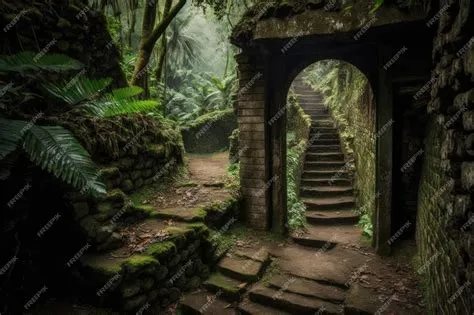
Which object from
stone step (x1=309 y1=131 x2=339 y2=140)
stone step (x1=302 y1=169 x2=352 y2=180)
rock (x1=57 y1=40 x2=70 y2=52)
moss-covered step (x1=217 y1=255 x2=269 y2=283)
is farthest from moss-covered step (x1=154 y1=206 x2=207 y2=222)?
stone step (x1=309 y1=131 x2=339 y2=140)

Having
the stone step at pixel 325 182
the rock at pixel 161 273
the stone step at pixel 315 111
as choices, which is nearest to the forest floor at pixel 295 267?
the rock at pixel 161 273

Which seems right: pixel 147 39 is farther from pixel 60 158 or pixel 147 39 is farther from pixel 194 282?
pixel 194 282

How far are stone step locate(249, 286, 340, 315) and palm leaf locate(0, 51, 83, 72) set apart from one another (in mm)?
3973

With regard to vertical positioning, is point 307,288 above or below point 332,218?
below

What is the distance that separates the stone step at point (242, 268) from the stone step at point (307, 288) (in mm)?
248

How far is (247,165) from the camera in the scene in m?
6.21

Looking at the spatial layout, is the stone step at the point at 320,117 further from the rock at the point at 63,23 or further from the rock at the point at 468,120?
the rock at the point at 468,120

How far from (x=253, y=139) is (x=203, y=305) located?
3.01 m

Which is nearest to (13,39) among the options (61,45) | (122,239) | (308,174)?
(61,45)

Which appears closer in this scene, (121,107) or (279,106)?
(121,107)

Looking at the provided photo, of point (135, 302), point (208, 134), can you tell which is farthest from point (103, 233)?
point (208, 134)

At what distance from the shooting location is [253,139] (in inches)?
241

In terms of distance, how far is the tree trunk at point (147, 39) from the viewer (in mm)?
6988

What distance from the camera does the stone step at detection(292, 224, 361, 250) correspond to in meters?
6.18
